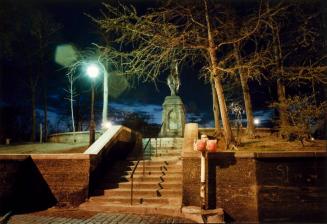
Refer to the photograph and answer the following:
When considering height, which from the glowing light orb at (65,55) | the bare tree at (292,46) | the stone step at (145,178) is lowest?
the stone step at (145,178)

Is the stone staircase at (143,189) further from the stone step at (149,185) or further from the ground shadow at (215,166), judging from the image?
the ground shadow at (215,166)

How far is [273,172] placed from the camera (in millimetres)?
9812

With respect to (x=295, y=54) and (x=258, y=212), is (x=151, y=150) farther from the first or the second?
(x=295, y=54)

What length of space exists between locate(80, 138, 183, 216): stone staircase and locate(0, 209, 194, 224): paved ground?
42 centimetres

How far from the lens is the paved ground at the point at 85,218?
8562mm

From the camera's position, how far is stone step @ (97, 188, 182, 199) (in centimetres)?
1040

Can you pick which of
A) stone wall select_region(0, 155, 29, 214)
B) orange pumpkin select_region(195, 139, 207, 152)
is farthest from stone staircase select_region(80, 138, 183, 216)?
stone wall select_region(0, 155, 29, 214)

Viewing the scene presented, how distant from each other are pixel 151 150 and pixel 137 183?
4969 mm

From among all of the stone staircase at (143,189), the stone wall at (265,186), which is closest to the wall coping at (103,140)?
the stone staircase at (143,189)

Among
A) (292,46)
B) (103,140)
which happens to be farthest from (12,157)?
(292,46)

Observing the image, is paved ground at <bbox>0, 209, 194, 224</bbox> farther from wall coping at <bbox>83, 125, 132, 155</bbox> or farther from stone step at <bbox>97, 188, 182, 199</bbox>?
wall coping at <bbox>83, 125, 132, 155</bbox>

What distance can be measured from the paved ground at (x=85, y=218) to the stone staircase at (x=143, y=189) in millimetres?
420

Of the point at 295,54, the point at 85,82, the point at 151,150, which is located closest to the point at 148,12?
the point at 151,150

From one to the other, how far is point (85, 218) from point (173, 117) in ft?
44.3
